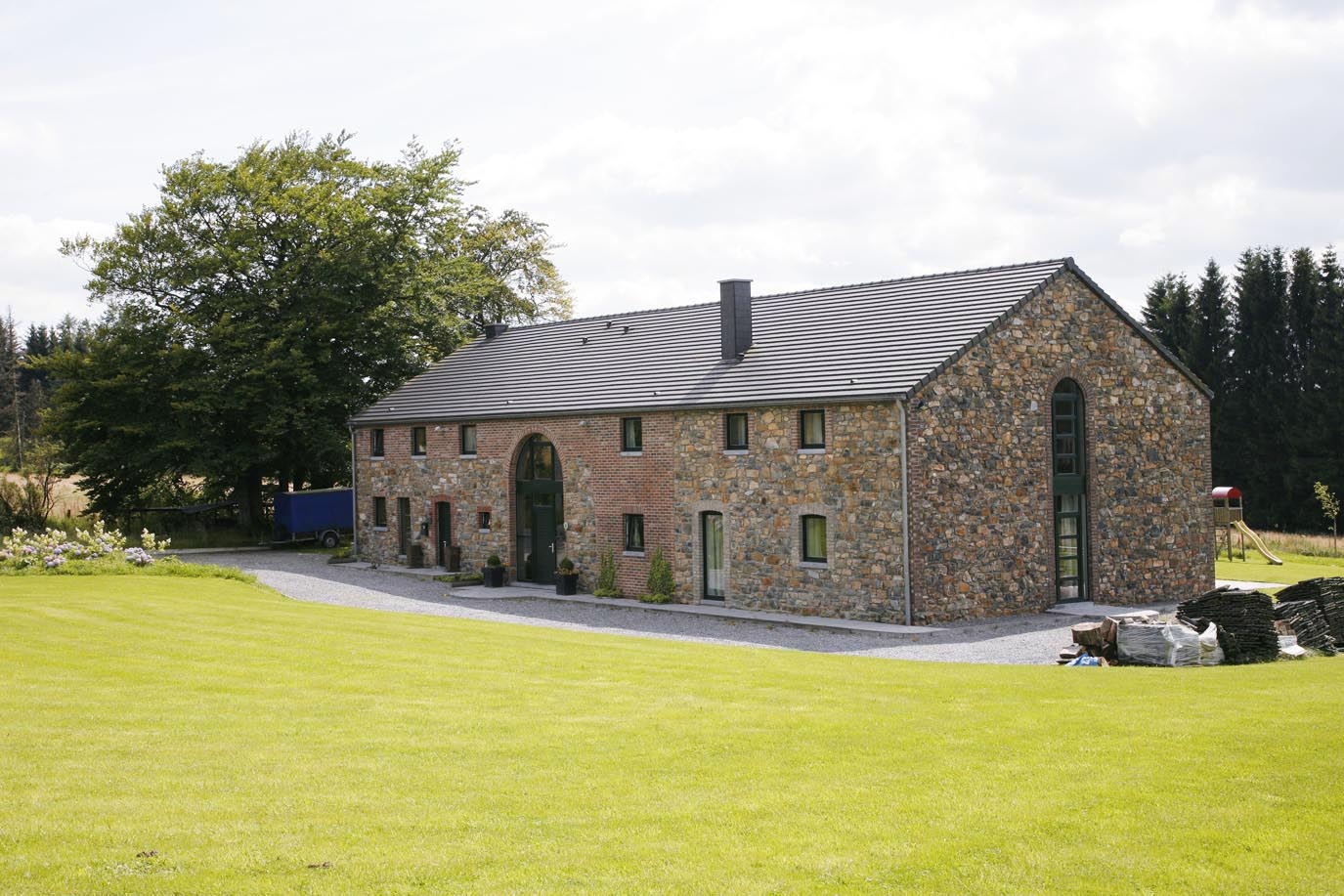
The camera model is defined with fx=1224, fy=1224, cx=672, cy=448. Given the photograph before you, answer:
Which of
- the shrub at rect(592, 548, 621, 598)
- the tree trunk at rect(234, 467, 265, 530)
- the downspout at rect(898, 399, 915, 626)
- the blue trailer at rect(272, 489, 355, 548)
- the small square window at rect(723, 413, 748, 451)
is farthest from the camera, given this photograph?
the tree trunk at rect(234, 467, 265, 530)

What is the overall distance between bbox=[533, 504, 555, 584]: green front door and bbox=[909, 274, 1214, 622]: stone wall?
1044 centimetres

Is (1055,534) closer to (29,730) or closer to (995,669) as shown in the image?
(995,669)

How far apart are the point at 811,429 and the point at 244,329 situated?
925 inches

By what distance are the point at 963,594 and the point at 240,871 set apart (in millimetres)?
16715

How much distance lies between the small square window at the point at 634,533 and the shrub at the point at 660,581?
2.44 ft

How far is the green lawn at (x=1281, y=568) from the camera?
28.8 m

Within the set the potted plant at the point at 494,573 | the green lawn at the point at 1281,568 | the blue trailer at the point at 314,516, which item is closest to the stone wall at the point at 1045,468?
the green lawn at the point at 1281,568

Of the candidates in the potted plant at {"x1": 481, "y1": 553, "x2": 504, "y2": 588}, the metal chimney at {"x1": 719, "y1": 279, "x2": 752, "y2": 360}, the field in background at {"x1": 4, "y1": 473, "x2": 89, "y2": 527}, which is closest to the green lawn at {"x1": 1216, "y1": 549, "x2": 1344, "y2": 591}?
the metal chimney at {"x1": 719, "y1": 279, "x2": 752, "y2": 360}

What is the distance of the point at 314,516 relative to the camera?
133ft

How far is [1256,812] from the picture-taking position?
773 centimetres

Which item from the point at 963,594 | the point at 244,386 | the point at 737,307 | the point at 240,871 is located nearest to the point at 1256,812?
the point at 240,871

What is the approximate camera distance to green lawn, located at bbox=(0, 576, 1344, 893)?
6855mm

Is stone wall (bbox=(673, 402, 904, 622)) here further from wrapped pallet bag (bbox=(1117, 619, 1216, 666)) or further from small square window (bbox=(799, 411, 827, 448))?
wrapped pallet bag (bbox=(1117, 619, 1216, 666))

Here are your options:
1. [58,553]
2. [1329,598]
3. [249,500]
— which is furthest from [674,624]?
[249,500]
